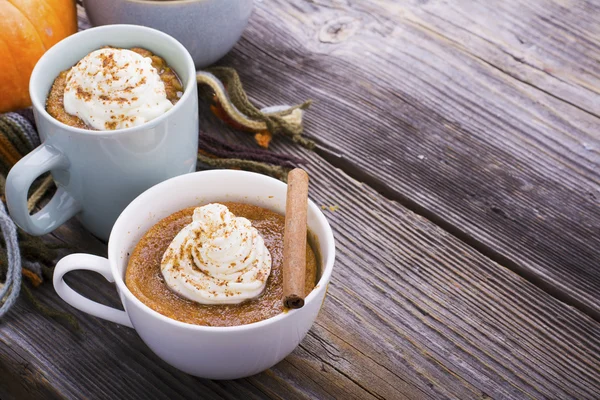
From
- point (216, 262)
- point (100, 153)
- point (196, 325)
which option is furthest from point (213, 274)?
point (100, 153)

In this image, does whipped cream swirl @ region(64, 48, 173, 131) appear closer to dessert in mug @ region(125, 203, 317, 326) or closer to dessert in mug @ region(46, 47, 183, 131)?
dessert in mug @ region(46, 47, 183, 131)

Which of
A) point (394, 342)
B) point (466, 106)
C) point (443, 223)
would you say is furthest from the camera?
point (466, 106)

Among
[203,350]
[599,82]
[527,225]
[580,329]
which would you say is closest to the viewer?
[203,350]

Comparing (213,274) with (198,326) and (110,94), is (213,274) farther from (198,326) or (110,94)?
(110,94)

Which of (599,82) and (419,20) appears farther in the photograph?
(419,20)

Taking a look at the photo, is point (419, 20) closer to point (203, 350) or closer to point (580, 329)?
point (580, 329)

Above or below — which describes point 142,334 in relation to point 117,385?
above

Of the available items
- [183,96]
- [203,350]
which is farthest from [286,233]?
[183,96]

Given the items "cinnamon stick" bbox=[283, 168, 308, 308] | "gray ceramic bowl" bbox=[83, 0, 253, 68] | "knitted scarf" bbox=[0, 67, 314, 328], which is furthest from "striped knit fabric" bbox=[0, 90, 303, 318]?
"cinnamon stick" bbox=[283, 168, 308, 308]
